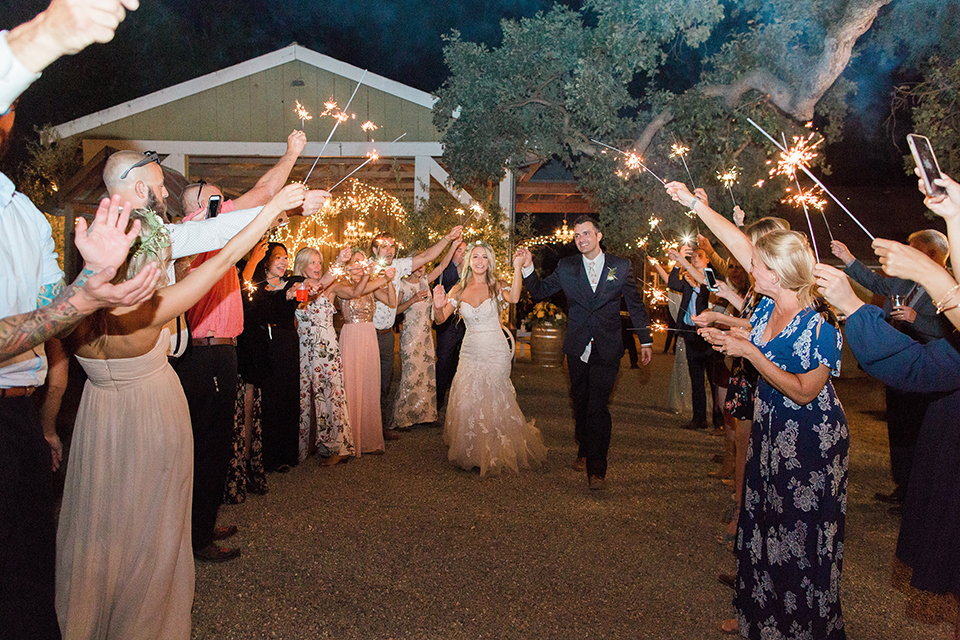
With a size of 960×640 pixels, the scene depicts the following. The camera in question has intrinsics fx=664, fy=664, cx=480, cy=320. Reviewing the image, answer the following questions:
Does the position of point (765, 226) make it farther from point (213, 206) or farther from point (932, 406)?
point (213, 206)

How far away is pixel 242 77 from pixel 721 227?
10307mm

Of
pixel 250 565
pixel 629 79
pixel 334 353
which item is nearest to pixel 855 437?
pixel 629 79

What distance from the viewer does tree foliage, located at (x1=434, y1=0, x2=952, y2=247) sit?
7.53m

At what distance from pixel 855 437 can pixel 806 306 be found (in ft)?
17.7

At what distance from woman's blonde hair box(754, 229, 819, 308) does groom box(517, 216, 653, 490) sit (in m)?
2.50

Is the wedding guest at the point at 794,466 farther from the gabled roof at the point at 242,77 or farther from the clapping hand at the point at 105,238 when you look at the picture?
the gabled roof at the point at 242,77

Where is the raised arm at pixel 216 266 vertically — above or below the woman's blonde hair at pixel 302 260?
below

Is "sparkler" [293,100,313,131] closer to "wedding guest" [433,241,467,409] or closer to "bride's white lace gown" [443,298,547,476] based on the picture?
"bride's white lace gown" [443,298,547,476]

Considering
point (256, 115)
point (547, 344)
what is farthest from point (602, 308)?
point (256, 115)

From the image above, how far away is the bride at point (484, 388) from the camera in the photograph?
5.92m

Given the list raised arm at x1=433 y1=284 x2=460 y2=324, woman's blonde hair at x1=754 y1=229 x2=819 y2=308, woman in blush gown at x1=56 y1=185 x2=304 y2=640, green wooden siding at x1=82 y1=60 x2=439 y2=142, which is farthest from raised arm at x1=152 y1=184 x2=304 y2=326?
green wooden siding at x1=82 y1=60 x2=439 y2=142

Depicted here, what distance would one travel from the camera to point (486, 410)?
6023 mm

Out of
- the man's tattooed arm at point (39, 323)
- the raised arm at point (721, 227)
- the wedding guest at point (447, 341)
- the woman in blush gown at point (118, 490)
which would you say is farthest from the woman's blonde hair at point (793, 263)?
the wedding guest at point (447, 341)

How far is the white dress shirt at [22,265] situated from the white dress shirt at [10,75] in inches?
12.8
